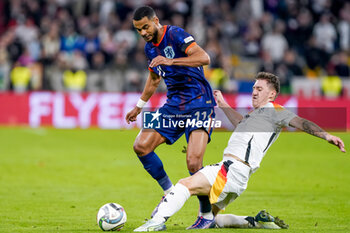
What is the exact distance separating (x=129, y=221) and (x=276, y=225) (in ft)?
5.83

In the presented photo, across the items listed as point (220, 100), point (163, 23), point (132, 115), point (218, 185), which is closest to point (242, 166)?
point (218, 185)

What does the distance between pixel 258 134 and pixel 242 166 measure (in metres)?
0.42

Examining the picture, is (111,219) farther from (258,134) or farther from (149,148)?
(258,134)

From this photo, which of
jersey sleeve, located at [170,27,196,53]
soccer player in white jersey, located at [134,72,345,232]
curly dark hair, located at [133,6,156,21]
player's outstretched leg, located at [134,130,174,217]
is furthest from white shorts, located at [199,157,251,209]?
curly dark hair, located at [133,6,156,21]

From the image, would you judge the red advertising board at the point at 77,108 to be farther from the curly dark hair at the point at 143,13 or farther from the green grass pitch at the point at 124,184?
the curly dark hair at the point at 143,13

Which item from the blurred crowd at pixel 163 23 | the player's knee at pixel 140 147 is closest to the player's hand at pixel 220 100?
the player's knee at pixel 140 147

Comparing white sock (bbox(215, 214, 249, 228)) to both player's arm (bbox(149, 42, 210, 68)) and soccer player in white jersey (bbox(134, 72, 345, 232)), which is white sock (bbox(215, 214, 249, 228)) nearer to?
soccer player in white jersey (bbox(134, 72, 345, 232))

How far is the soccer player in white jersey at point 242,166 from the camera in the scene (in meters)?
6.39

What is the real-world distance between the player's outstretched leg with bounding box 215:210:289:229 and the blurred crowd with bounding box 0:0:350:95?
1405cm

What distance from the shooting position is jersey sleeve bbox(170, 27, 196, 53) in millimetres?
7293

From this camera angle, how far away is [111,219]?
6582 mm

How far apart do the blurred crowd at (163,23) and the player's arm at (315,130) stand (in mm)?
14690

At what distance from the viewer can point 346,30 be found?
24.0m

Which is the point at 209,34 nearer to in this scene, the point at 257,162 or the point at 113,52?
the point at 113,52
